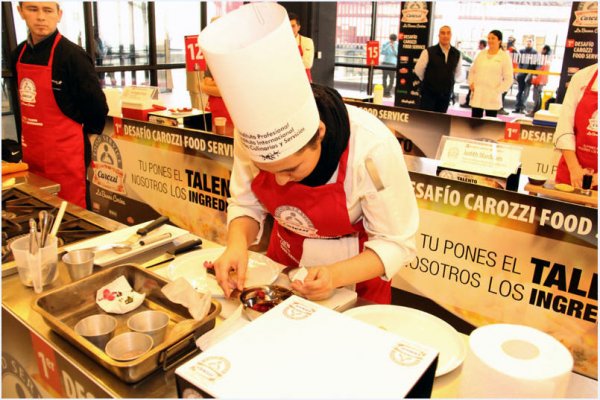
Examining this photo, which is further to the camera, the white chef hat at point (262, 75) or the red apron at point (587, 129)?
the red apron at point (587, 129)

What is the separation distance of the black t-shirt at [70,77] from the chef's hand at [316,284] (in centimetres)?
210

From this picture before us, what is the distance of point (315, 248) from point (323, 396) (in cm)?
86

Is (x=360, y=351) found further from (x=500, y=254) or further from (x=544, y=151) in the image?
(x=544, y=151)

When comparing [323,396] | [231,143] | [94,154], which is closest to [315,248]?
[323,396]

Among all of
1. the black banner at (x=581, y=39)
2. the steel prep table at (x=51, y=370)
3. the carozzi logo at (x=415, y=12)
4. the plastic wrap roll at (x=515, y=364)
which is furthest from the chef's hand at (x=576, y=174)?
the carozzi logo at (x=415, y=12)

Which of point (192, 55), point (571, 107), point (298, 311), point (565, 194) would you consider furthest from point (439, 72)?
point (298, 311)

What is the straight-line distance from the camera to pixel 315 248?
158cm

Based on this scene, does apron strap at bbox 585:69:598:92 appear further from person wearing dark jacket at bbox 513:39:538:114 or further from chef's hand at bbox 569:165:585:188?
person wearing dark jacket at bbox 513:39:538:114

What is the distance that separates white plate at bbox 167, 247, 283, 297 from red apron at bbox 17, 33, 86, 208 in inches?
69.2

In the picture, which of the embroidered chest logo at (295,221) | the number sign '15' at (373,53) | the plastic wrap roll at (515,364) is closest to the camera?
the plastic wrap roll at (515,364)

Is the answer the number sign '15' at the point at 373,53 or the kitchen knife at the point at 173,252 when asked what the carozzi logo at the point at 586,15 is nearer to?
the number sign '15' at the point at 373,53

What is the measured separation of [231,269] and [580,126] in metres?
2.45

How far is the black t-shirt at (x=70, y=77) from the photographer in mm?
2746

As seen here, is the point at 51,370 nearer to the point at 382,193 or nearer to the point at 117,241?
the point at 117,241
